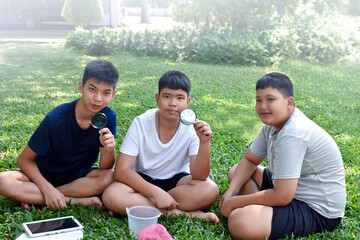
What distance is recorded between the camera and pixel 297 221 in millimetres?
2811

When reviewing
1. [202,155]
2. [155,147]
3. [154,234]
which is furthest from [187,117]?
[154,234]

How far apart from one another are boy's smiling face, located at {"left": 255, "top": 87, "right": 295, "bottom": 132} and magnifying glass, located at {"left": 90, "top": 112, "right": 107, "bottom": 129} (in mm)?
1178

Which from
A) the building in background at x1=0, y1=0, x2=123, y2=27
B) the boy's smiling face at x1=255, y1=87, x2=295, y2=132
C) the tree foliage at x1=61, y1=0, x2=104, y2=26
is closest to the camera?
the boy's smiling face at x1=255, y1=87, x2=295, y2=132

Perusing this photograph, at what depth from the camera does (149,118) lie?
331 centimetres

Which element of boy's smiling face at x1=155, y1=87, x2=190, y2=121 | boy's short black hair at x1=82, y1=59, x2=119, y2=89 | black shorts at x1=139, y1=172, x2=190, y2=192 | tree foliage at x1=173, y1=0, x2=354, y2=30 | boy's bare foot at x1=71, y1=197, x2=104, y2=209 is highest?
tree foliage at x1=173, y1=0, x2=354, y2=30

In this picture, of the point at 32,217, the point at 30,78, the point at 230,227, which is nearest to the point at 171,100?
the point at 230,227

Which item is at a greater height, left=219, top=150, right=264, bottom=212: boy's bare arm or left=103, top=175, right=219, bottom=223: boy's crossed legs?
left=219, top=150, right=264, bottom=212: boy's bare arm

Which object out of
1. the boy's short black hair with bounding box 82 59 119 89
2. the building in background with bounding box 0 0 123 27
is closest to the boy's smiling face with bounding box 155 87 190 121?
the boy's short black hair with bounding box 82 59 119 89

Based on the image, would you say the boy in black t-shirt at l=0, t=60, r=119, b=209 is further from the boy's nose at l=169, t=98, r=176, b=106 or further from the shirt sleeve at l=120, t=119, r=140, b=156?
the boy's nose at l=169, t=98, r=176, b=106

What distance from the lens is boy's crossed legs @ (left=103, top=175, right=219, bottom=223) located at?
120 inches

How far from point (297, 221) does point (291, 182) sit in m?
0.32

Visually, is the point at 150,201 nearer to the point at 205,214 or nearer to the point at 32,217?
the point at 205,214

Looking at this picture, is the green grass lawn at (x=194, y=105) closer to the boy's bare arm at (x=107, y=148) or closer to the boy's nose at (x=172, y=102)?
the boy's bare arm at (x=107, y=148)

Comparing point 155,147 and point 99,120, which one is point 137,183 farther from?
point 99,120
